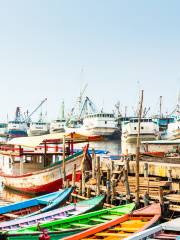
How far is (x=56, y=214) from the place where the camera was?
730 inches

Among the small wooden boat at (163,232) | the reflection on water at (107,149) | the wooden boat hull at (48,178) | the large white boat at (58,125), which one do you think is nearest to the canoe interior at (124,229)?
the small wooden boat at (163,232)

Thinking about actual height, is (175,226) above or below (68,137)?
below

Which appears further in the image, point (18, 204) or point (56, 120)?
point (56, 120)

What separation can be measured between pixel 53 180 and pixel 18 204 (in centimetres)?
1024

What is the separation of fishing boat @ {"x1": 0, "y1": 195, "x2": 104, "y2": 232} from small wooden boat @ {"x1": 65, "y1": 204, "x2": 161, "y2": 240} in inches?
125

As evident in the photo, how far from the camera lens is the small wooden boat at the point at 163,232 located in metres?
12.5

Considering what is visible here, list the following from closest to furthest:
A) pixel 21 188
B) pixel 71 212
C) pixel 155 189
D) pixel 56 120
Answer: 1. pixel 71 212
2. pixel 155 189
3. pixel 21 188
4. pixel 56 120

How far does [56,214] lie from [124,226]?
4.28m

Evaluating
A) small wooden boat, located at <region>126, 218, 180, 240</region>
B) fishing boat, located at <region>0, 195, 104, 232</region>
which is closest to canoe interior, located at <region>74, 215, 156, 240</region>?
small wooden boat, located at <region>126, 218, 180, 240</region>

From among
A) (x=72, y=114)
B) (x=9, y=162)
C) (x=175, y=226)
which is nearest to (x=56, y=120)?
(x=72, y=114)

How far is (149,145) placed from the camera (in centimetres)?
4962

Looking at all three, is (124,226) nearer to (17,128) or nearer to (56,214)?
(56,214)

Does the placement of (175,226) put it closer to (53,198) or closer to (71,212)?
(71,212)

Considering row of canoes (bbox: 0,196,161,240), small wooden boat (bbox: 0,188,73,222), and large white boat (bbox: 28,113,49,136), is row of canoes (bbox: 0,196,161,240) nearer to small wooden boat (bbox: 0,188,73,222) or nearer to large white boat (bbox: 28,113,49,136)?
small wooden boat (bbox: 0,188,73,222)
